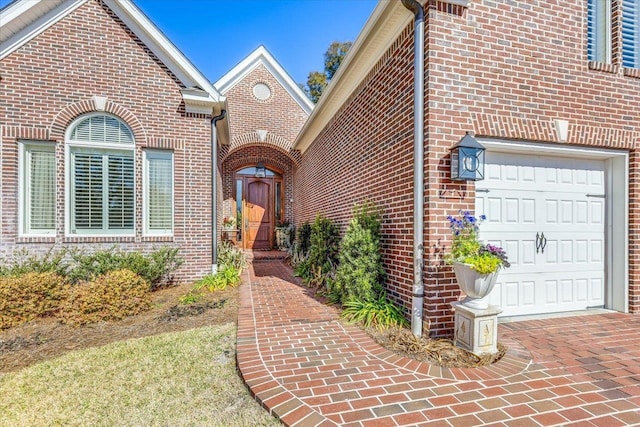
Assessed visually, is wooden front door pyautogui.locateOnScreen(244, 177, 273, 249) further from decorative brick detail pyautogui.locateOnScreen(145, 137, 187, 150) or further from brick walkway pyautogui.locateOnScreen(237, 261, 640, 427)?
brick walkway pyautogui.locateOnScreen(237, 261, 640, 427)

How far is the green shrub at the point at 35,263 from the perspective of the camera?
5.40m

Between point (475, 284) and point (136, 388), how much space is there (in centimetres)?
329

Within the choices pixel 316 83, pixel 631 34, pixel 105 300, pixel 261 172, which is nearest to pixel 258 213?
pixel 261 172

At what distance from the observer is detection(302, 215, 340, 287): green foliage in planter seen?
6.40m

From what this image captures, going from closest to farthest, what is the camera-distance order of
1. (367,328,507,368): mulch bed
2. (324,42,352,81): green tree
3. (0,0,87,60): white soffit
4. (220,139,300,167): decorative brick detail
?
(367,328,507,368): mulch bed < (0,0,87,60): white soffit < (220,139,300,167): decorative brick detail < (324,42,352,81): green tree

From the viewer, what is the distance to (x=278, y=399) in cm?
241

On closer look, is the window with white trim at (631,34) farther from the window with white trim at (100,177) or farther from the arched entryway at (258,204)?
the arched entryway at (258,204)

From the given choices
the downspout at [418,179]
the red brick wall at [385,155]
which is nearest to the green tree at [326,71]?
the red brick wall at [385,155]

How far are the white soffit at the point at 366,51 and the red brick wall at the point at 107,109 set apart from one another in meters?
2.81

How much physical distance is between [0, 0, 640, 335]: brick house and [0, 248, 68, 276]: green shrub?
22cm

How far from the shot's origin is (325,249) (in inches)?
261

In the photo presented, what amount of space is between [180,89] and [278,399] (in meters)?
6.32

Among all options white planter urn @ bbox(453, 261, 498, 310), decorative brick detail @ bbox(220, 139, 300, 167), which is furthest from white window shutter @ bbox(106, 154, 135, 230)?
white planter urn @ bbox(453, 261, 498, 310)

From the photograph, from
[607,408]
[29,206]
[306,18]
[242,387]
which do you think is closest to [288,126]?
[306,18]
